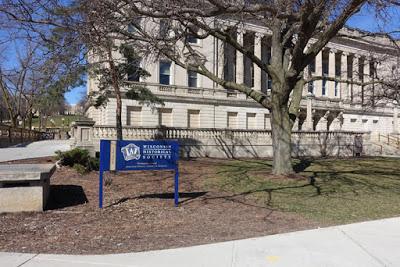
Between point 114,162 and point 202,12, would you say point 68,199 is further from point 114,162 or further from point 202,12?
point 202,12

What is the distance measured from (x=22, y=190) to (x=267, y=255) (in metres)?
5.16

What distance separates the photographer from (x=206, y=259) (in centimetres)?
560

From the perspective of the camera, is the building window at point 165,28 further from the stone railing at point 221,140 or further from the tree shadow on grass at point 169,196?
the stone railing at point 221,140

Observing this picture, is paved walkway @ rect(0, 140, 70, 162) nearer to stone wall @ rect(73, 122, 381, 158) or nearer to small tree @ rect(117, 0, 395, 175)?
stone wall @ rect(73, 122, 381, 158)

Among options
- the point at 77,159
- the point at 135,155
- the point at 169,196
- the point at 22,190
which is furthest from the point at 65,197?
the point at 77,159

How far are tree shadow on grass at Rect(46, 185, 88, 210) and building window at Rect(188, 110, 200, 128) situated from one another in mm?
35795

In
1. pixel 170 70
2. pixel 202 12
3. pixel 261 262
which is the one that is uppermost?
pixel 170 70

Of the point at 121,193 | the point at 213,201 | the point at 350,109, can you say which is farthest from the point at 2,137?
the point at 350,109

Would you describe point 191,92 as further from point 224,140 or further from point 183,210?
point 183,210

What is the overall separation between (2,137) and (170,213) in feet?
87.1

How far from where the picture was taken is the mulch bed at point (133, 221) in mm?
6457

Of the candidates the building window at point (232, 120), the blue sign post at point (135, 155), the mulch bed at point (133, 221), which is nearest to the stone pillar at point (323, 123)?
the building window at point (232, 120)

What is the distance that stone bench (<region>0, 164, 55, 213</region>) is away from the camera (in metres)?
8.33

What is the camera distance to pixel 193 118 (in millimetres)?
47781
